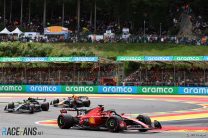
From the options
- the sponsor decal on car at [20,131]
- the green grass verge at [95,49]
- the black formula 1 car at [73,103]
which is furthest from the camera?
the green grass verge at [95,49]

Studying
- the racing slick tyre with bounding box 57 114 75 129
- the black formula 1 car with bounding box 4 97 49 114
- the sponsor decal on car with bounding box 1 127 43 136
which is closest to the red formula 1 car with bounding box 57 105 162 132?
the racing slick tyre with bounding box 57 114 75 129

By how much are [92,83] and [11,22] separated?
33.9 metres

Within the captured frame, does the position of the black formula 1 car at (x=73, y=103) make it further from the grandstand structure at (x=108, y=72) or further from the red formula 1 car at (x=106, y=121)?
the grandstand structure at (x=108, y=72)

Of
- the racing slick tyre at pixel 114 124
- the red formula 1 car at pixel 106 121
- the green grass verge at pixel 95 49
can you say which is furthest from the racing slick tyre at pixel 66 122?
the green grass verge at pixel 95 49

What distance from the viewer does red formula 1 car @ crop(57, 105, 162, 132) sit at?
17812mm

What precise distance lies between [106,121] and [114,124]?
0.57 metres

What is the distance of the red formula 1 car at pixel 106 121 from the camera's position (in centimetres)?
1781

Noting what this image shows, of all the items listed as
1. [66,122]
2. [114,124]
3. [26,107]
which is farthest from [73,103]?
[114,124]

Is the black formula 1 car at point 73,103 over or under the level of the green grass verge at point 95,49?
under

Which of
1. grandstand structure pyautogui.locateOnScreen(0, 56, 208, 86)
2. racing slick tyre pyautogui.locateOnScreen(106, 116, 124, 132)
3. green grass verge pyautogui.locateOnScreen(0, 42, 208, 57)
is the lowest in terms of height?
racing slick tyre pyautogui.locateOnScreen(106, 116, 124, 132)

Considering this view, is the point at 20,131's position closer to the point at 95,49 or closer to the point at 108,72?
the point at 108,72

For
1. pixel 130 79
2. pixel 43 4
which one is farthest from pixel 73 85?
pixel 43 4

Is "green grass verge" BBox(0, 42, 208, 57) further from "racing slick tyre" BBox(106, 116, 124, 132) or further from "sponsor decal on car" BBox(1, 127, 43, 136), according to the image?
"racing slick tyre" BBox(106, 116, 124, 132)

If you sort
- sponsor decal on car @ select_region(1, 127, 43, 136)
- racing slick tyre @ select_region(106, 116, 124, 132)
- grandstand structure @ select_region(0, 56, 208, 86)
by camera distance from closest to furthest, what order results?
sponsor decal on car @ select_region(1, 127, 43, 136), racing slick tyre @ select_region(106, 116, 124, 132), grandstand structure @ select_region(0, 56, 208, 86)
